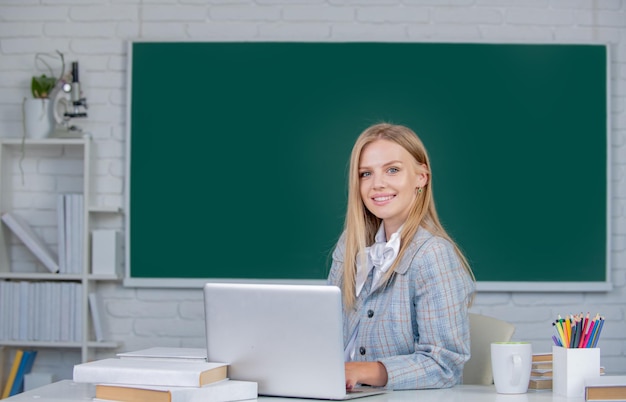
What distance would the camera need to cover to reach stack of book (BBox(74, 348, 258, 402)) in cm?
155

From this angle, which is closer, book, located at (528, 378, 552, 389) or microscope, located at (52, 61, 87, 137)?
book, located at (528, 378, 552, 389)

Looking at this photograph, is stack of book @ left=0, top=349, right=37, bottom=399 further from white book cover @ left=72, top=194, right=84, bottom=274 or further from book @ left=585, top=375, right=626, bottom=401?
book @ left=585, top=375, right=626, bottom=401

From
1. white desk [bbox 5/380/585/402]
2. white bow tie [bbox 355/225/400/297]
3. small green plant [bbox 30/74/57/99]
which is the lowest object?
white desk [bbox 5/380/585/402]

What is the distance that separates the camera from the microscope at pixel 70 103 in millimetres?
3648

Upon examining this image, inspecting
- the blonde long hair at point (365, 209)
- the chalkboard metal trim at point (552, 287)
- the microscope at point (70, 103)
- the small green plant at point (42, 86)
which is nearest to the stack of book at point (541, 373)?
the blonde long hair at point (365, 209)

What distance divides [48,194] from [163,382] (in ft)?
7.82

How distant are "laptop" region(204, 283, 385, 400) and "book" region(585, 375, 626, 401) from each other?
17.1 inches

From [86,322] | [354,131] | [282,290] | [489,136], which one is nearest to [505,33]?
[489,136]

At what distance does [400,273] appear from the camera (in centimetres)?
205

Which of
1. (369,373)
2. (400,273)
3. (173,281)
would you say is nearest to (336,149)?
(173,281)

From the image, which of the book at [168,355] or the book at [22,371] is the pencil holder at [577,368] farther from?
the book at [22,371]

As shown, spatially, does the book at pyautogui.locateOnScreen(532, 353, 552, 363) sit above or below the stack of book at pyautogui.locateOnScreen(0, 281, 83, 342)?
above

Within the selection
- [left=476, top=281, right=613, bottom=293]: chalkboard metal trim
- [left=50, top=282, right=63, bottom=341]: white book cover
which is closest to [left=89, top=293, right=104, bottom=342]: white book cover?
[left=50, top=282, right=63, bottom=341]: white book cover

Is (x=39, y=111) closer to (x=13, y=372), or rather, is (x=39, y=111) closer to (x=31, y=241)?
(x=31, y=241)
